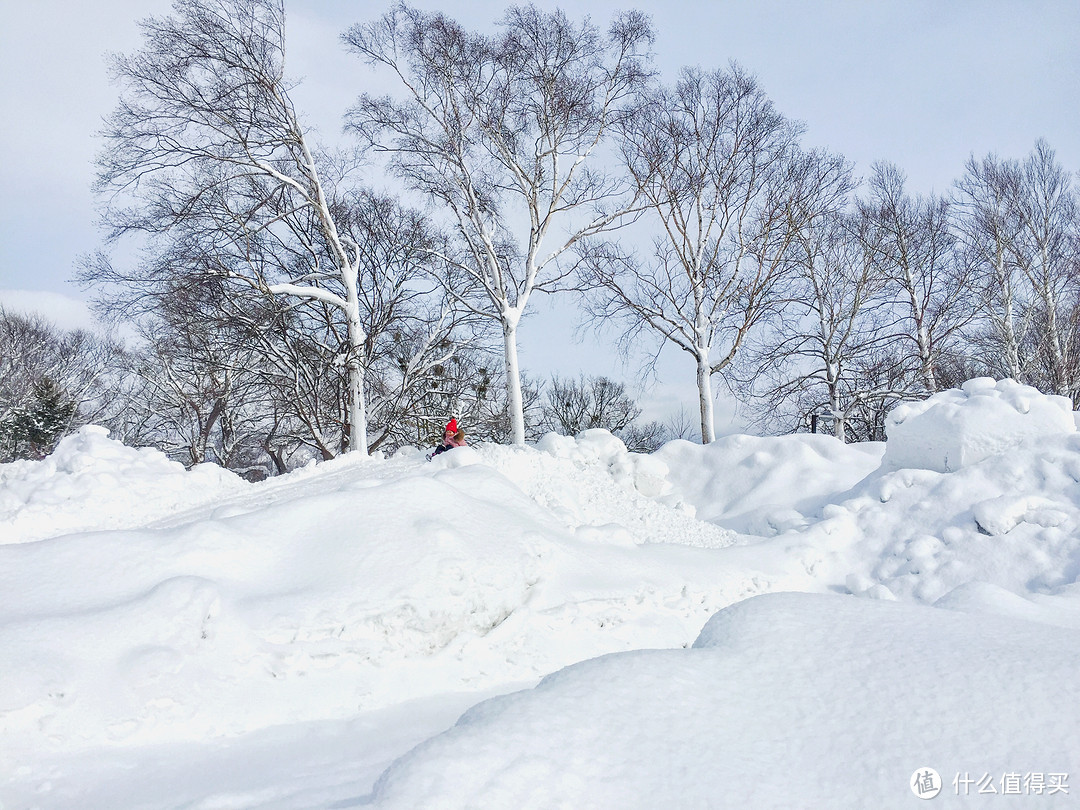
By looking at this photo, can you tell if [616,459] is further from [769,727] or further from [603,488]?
[769,727]

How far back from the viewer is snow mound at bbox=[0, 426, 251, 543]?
9154mm

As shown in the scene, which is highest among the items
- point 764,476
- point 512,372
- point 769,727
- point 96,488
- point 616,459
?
point 512,372

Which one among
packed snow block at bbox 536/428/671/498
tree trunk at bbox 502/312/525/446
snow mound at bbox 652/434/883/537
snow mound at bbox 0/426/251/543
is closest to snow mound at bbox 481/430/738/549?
packed snow block at bbox 536/428/671/498

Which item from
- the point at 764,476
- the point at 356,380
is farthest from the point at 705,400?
the point at 356,380

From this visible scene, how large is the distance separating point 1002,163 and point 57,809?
24.7 metres

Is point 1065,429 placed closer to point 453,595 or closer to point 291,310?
point 453,595

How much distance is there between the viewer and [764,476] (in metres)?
11.8

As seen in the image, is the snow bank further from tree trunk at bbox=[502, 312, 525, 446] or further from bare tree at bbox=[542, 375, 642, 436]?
bare tree at bbox=[542, 375, 642, 436]

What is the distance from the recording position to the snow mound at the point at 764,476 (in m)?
10.5

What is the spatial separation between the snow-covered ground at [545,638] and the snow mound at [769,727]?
0.04ft

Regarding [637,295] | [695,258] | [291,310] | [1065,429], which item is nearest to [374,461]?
[291,310]

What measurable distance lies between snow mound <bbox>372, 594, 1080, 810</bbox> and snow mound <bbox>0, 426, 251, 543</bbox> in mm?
8721

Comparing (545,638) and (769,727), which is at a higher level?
(769,727)

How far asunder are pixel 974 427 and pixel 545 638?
749 cm
